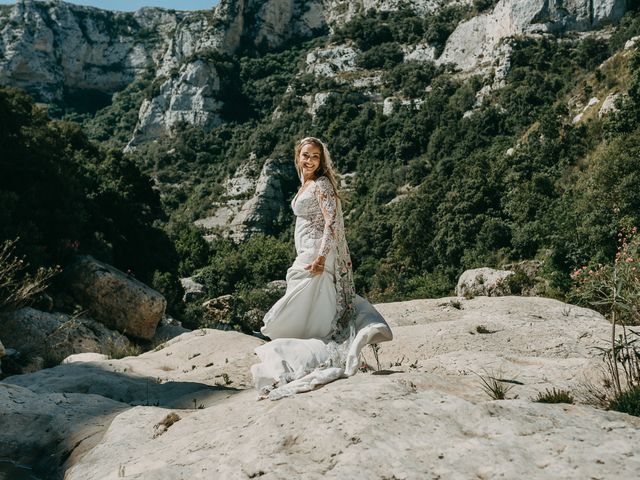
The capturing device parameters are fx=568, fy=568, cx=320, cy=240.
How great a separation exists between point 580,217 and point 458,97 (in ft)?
162

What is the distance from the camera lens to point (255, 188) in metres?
80.6

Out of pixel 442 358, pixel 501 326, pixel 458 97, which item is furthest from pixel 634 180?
pixel 458 97

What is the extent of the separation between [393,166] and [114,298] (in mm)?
62477

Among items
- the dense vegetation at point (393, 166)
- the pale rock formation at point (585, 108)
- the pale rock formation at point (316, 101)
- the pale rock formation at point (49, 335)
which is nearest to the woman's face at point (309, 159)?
the pale rock formation at point (49, 335)

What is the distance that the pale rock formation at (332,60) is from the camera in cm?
9731

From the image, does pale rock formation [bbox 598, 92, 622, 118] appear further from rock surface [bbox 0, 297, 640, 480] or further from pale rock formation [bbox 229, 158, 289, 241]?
rock surface [bbox 0, 297, 640, 480]

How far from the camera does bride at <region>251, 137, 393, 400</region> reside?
5.58 meters

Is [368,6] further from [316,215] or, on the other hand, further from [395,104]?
[316,215]

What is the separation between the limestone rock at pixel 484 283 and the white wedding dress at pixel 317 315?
15.1 meters

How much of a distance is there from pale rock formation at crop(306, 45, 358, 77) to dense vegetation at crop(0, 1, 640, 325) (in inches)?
84.8

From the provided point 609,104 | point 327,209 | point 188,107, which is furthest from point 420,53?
point 327,209

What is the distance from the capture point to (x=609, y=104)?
163 feet

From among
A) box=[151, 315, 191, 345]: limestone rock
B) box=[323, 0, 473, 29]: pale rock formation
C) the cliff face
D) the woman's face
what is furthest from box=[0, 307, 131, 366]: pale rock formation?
box=[323, 0, 473, 29]: pale rock formation

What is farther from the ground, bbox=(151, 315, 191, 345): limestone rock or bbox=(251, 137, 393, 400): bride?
bbox=(251, 137, 393, 400): bride
